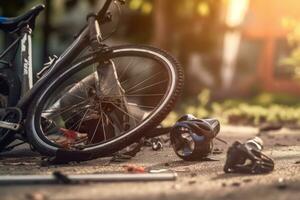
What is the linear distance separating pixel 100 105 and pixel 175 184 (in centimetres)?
154

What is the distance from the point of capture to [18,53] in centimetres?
648

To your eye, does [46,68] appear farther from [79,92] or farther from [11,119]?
[11,119]

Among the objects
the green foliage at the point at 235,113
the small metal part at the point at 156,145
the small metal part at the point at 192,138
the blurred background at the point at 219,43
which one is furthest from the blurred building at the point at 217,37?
the small metal part at the point at 192,138

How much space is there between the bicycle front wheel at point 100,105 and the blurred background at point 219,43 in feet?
21.9

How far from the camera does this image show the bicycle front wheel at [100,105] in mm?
5969

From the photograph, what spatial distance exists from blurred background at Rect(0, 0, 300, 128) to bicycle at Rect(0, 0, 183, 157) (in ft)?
22.0

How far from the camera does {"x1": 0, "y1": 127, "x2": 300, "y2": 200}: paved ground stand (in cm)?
442

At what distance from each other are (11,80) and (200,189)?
2.25 meters

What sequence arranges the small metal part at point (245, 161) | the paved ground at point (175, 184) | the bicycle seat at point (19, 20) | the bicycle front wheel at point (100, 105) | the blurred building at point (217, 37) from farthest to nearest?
the blurred building at point (217, 37) < the bicycle seat at point (19, 20) < the bicycle front wheel at point (100, 105) < the small metal part at point (245, 161) < the paved ground at point (175, 184)

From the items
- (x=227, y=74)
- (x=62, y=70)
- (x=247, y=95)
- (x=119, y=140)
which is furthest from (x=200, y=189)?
(x=227, y=74)

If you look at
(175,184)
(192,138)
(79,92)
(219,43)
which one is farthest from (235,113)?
(219,43)

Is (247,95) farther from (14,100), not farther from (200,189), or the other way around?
(200,189)

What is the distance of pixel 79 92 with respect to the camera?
640 cm

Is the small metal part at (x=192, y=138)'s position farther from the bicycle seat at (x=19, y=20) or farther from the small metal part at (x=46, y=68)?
the bicycle seat at (x=19, y=20)
